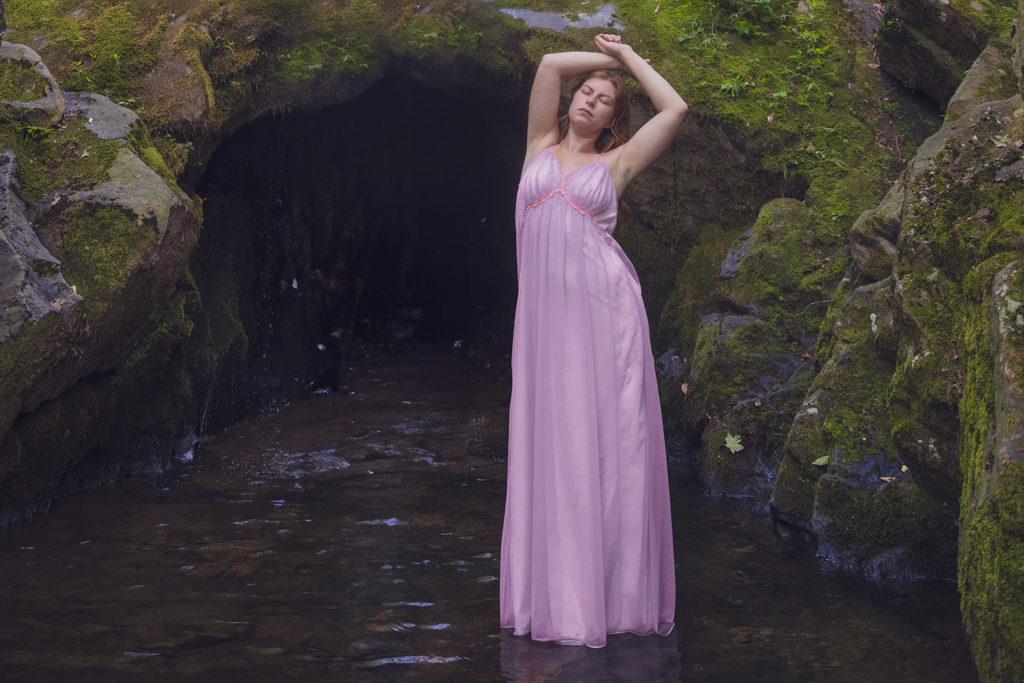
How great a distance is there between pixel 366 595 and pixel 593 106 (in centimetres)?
267

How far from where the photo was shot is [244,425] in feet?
25.9

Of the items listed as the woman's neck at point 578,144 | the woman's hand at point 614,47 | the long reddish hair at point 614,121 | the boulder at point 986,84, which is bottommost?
the woman's neck at point 578,144

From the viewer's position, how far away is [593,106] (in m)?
3.83

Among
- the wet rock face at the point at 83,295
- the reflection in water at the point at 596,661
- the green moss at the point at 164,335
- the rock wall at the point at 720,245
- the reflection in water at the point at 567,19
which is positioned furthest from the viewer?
the reflection in water at the point at 567,19

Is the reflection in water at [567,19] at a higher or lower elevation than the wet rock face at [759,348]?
higher

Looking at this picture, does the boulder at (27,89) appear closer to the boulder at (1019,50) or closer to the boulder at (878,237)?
the boulder at (878,237)

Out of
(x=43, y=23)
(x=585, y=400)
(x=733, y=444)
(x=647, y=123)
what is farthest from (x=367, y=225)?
(x=585, y=400)

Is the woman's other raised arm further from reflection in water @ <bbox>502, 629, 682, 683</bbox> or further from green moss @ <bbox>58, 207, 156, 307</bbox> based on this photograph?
green moss @ <bbox>58, 207, 156, 307</bbox>

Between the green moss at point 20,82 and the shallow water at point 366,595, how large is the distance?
2.78 metres

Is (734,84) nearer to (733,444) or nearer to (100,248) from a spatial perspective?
(733,444)

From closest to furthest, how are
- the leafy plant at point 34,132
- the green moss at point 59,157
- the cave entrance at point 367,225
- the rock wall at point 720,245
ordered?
the rock wall at point 720,245 → the green moss at point 59,157 → the leafy plant at point 34,132 → the cave entrance at point 367,225

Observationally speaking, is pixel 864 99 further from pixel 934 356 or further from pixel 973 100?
pixel 934 356

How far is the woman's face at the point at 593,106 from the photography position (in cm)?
384

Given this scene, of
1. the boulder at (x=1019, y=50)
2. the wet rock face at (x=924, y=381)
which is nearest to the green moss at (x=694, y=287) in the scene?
the wet rock face at (x=924, y=381)
